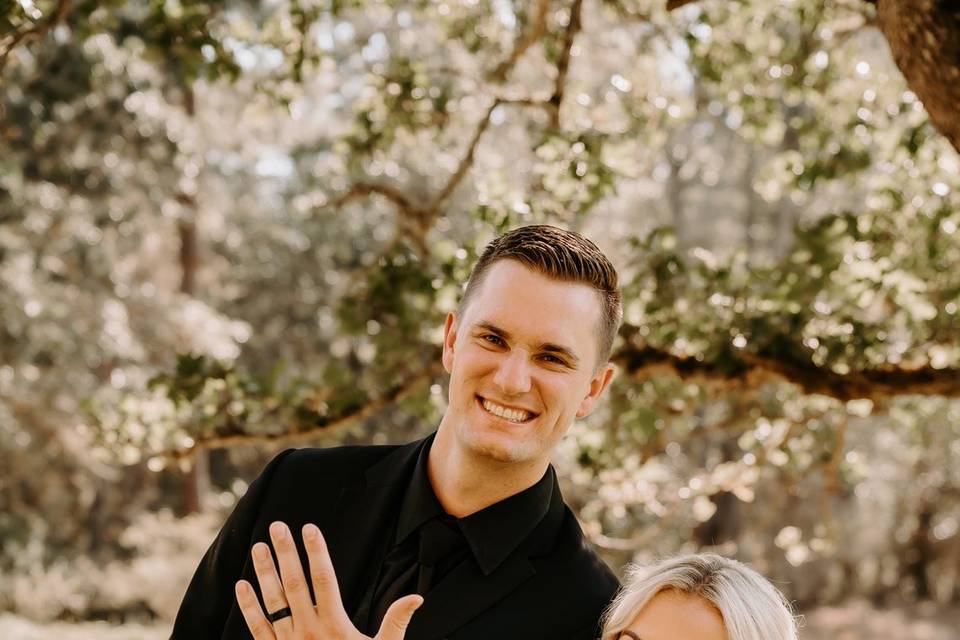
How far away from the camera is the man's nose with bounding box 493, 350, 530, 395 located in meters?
2.51

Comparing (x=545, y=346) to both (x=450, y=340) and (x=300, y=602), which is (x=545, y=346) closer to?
Result: (x=450, y=340)

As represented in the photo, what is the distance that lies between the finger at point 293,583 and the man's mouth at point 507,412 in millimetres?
732

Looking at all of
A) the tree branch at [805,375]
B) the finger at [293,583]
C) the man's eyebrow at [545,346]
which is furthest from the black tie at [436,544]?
the tree branch at [805,375]

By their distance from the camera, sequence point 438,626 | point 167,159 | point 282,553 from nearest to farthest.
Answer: point 282,553, point 438,626, point 167,159

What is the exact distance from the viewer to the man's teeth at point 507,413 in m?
2.55

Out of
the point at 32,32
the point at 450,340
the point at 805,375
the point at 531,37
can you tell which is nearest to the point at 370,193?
the point at 531,37

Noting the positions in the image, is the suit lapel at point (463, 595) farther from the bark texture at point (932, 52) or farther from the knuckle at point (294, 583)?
the bark texture at point (932, 52)

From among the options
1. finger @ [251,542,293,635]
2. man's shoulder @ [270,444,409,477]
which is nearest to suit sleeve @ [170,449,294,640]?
man's shoulder @ [270,444,409,477]

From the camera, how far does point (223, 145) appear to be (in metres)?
20.2

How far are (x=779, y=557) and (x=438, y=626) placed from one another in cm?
1875

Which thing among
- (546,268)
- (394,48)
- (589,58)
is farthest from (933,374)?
(394,48)

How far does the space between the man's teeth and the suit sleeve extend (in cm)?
72

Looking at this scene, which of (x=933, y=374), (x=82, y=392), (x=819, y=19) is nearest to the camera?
(x=933, y=374)

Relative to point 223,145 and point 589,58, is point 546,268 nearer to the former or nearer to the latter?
point 589,58
